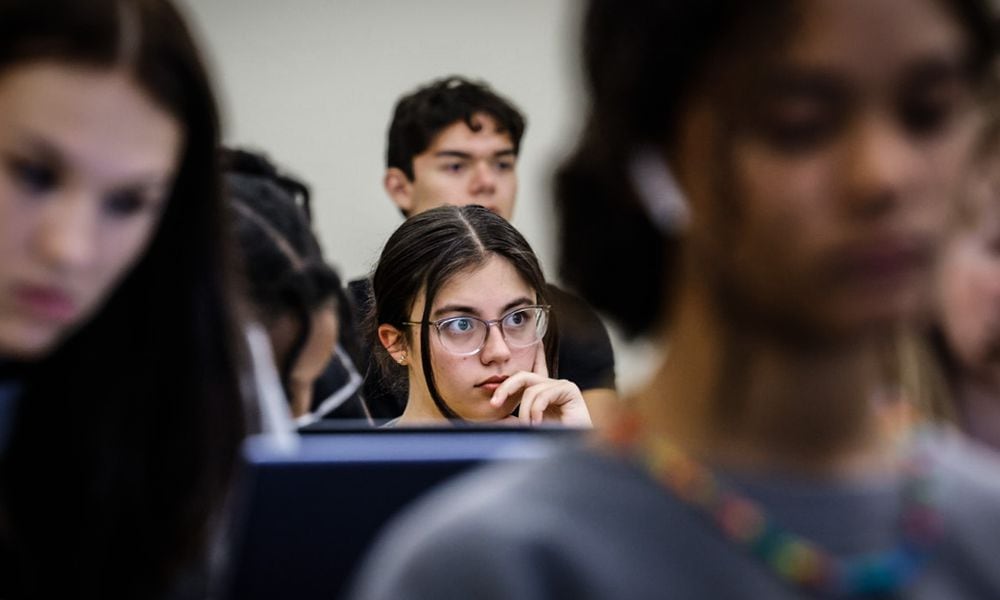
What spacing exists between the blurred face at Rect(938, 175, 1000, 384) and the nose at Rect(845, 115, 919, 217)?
64cm

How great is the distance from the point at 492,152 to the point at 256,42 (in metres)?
1.66

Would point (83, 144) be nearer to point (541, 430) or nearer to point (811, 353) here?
point (541, 430)

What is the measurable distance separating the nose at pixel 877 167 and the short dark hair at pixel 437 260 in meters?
1.55

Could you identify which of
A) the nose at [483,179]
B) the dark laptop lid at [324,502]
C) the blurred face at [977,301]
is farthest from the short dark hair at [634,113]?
the nose at [483,179]

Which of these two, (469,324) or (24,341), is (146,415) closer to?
(24,341)

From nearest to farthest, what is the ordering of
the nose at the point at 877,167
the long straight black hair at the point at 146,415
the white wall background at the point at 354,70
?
the nose at the point at 877,167
the long straight black hair at the point at 146,415
the white wall background at the point at 354,70

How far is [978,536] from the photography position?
709 millimetres

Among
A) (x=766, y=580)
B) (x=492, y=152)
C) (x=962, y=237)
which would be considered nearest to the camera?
(x=766, y=580)

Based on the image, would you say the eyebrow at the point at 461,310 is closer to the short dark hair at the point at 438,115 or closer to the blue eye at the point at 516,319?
the blue eye at the point at 516,319

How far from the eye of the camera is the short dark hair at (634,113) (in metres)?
0.68

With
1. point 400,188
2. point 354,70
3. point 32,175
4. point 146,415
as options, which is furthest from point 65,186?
point 354,70

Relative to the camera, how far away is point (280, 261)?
1.60 metres

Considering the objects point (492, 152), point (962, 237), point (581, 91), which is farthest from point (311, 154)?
point (581, 91)

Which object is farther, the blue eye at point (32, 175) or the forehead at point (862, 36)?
the blue eye at point (32, 175)
